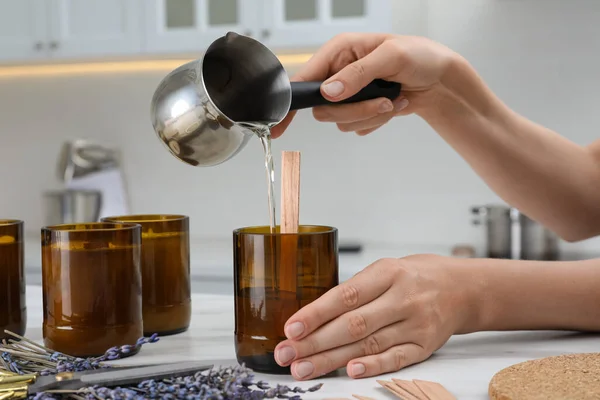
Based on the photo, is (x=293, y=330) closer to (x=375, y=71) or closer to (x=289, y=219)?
(x=289, y=219)

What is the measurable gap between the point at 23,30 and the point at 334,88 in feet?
7.92

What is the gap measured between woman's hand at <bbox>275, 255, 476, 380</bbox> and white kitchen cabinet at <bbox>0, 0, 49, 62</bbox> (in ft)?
8.35

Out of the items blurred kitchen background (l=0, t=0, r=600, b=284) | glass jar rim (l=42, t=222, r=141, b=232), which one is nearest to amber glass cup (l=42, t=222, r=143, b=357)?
glass jar rim (l=42, t=222, r=141, b=232)

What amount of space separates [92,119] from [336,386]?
292 cm

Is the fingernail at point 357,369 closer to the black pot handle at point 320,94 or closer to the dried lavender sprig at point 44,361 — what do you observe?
the dried lavender sprig at point 44,361

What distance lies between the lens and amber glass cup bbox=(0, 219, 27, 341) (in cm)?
91

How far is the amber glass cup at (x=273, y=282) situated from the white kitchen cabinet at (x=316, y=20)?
2000 millimetres

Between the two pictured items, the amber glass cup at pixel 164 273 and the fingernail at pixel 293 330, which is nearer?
the fingernail at pixel 293 330

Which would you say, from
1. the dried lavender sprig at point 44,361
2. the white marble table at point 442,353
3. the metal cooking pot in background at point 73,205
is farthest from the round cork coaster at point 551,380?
the metal cooking pot in background at point 73,205

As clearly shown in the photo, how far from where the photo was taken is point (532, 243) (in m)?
2.62

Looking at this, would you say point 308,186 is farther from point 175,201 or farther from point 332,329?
point 332,329

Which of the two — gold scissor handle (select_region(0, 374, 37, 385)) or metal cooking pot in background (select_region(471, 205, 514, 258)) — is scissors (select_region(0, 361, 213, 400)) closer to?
gold scissor handle (select_region(0, 374, 37, 385))

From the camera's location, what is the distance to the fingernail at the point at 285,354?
0.75m

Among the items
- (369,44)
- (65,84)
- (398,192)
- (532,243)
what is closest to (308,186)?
(398,192)
